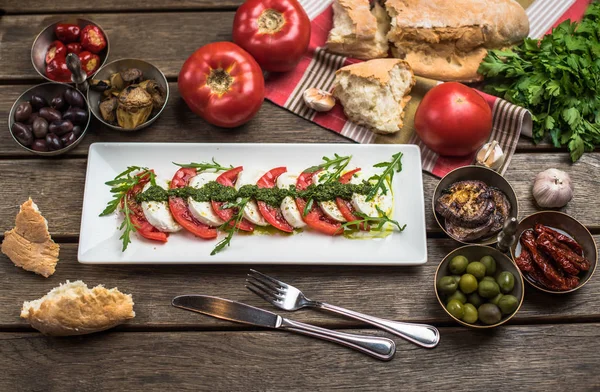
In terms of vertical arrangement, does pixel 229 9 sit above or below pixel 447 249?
above

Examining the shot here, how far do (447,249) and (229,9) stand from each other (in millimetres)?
1545

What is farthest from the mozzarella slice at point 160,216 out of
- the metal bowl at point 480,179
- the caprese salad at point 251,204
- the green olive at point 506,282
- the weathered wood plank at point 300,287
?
the green olive at point 506,282

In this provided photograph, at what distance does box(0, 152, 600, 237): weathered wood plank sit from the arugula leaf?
18 centimetres

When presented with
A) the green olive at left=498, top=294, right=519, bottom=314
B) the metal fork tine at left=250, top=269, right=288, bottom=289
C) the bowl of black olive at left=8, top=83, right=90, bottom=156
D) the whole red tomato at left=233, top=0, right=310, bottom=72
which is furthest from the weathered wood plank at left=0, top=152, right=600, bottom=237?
the whole red tomato at left=233, top=0, right=310, bottom=72

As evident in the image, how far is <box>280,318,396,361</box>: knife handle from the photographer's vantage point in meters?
2.20

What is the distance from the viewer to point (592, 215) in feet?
7.95

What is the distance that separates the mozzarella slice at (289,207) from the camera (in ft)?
7.43

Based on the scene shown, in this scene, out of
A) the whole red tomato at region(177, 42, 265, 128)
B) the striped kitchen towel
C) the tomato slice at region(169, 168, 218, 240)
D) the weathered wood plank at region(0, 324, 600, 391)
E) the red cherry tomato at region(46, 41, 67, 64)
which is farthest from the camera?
the red cherry tomato at region(46, 41, 67, 64)

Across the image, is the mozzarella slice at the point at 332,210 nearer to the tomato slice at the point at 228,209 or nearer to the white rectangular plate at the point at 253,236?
the white rectangular plate at the point at 253,236

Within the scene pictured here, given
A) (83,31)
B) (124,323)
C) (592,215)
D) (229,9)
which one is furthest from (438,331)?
(83,31)

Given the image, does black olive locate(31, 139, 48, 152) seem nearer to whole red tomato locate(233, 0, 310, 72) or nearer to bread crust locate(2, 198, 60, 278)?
bread crust locate(2, 198, 60, 278)

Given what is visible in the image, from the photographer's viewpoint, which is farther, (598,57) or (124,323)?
(598,57)

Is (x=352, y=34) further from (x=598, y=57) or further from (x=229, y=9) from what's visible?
(x=598, y=57)

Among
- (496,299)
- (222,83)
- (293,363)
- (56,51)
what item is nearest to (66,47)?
(56,51)
